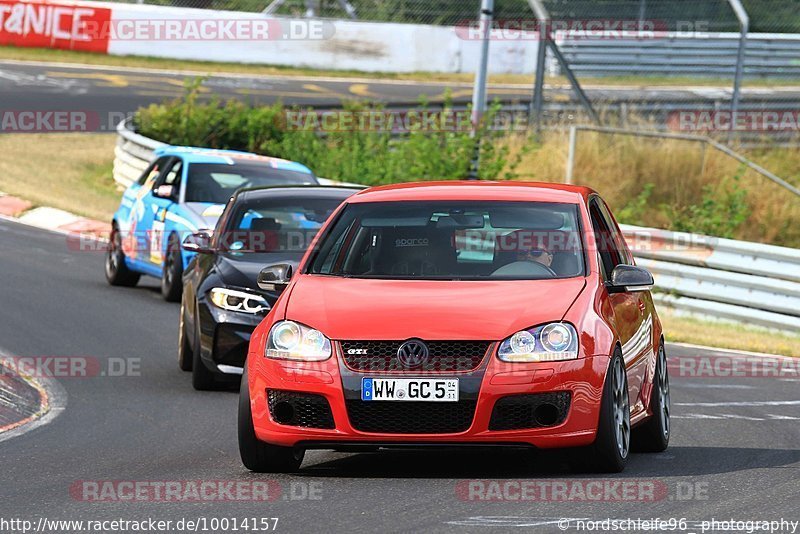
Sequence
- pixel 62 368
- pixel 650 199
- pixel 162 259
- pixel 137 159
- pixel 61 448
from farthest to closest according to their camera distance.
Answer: pixel 137 159 < pixel 650 199 < pixel 162 259 < pixel 62 368 < pixel 61 448

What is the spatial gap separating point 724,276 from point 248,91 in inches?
842

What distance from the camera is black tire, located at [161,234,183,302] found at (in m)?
16.5

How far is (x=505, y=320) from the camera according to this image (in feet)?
25.5

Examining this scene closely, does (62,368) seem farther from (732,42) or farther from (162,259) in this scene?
(732,42)

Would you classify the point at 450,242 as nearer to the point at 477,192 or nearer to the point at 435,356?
the point at 477,192

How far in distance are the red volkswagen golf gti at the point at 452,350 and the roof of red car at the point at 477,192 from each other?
19cm

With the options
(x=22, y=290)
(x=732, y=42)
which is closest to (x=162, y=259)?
(x=22, y=290)

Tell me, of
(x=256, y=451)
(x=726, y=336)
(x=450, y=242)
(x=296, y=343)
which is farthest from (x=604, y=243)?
(x=726, y=336)

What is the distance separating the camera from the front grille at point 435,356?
7676 millimetres

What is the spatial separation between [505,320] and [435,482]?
85 cm

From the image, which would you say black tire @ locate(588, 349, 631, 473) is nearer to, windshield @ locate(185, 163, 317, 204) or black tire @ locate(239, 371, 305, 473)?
black tire @ locate(239, 371, 305, 473)

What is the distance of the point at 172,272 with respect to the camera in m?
16.7

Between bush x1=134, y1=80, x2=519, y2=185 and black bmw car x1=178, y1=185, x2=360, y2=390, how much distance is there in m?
10.1

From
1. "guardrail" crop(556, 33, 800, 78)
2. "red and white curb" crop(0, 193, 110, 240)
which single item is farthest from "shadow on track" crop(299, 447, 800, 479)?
"guardrail" crop(556, 33, 800, 78)
